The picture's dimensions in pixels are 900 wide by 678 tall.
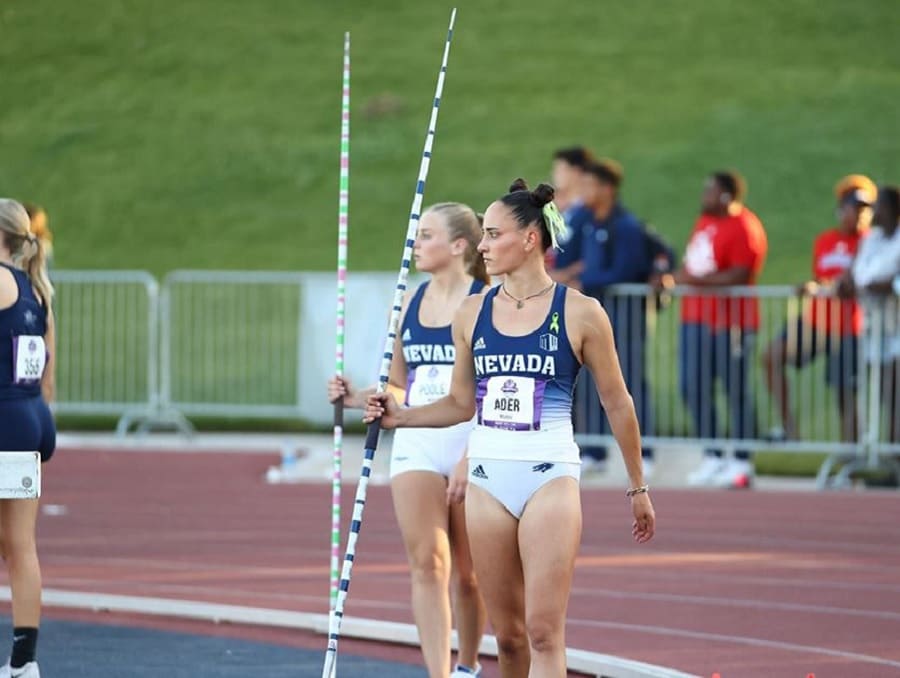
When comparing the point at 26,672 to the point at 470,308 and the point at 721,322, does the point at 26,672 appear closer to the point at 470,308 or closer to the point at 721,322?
the point at 470,308

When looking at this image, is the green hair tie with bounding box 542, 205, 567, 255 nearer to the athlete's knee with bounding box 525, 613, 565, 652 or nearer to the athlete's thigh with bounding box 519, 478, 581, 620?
the athlete's thigh with bounding box 519, 478, 581, 620

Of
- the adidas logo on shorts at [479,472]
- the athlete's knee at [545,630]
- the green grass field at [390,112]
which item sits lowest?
the athlete's knee at [545,630]

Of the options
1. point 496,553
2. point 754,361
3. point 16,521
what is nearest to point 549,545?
point 496,553

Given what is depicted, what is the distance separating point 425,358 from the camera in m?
8.21

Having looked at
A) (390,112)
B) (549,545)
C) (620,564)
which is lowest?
(620,564)

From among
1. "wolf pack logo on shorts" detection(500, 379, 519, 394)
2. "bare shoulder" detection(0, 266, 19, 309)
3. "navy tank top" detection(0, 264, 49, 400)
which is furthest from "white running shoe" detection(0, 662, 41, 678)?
"wolf pack logo on shorts" detection(500, 379, 519, 394)

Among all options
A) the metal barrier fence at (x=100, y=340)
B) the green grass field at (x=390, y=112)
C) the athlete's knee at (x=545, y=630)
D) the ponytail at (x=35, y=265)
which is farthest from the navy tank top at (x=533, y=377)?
the green grass field at (x=390, y=112)

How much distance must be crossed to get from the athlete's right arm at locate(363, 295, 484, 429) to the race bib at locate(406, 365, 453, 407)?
2.79ft

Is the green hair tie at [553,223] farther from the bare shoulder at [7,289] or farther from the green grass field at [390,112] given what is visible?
the green grass field at [390,112]

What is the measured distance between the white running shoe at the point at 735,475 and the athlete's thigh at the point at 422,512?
8.49m

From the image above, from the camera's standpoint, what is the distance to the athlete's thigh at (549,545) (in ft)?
21.8

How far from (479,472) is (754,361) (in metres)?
10.4

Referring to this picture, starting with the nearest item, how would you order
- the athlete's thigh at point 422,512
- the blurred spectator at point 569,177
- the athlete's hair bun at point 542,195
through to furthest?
the athlete's hair bun at point 542,195, the athlete's thigh at point 422,512, the blurred spectator at point 569,177

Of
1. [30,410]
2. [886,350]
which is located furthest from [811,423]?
[30,410]
